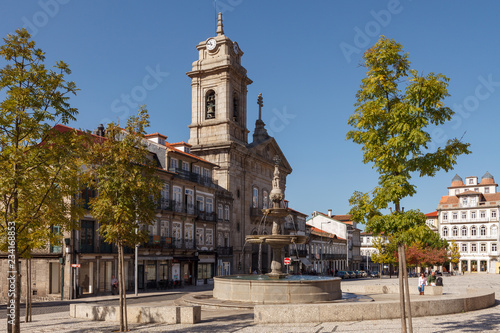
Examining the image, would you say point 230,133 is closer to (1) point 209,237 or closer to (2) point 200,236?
(1) point 209,237

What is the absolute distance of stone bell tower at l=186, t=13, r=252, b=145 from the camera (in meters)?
59.9

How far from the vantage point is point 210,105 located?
6162cm

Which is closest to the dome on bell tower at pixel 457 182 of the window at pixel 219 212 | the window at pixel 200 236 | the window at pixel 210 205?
the window at pixel 219 212

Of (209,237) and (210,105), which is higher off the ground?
(210,105)

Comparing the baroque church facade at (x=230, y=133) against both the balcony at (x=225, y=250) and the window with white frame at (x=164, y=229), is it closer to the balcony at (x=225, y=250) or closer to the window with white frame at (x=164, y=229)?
the balcony at (x=225, y=250)

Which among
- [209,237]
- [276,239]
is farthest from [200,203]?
[276,239]

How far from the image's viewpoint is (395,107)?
13.4 meters

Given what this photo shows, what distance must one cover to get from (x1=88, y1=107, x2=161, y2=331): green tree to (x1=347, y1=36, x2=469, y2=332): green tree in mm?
7042

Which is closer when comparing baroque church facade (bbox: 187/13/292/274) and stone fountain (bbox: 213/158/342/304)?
stone fountain (bbox: 213/158/342/304)

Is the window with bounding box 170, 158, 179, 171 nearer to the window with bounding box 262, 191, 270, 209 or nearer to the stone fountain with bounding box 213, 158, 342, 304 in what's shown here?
the window with bounding box 262, 191, 270, 209

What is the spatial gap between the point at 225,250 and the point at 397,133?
1677 inches

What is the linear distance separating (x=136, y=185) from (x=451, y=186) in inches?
4316

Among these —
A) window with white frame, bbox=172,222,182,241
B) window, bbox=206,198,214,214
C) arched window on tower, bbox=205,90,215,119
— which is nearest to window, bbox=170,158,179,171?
window with white frame, bbox=172,222,182,241

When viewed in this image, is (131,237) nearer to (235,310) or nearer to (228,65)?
(235,310)
